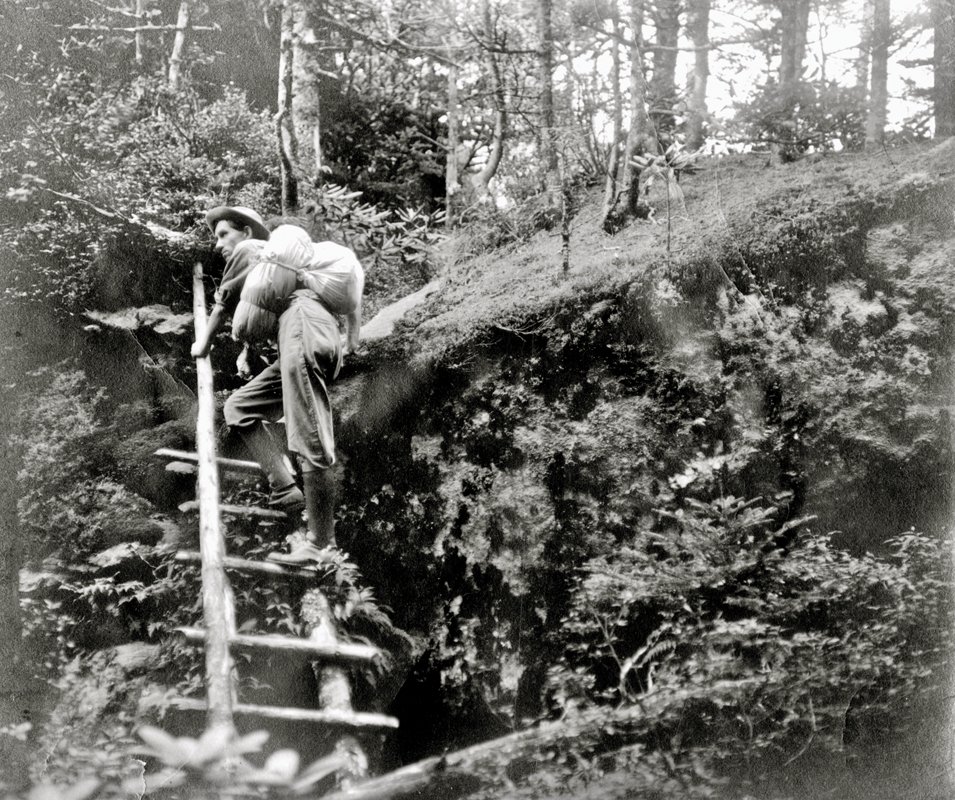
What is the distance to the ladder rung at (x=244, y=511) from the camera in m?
4.39

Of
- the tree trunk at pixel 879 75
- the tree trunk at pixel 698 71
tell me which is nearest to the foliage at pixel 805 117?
the tree trunk at pixel 879 75

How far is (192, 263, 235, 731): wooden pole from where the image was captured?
10.7 ft

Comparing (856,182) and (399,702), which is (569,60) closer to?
(856,182)

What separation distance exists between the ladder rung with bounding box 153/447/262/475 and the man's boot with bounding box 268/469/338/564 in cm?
53

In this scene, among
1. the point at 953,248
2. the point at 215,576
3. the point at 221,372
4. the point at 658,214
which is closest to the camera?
the point at 215,576

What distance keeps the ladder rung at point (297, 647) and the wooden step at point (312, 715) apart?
0.87ft

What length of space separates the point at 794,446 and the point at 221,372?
11.1 feet

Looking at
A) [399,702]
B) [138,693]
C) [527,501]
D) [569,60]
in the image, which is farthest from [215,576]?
[569,60]

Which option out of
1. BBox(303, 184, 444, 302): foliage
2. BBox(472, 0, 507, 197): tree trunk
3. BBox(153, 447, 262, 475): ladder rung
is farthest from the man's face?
BBox(472, 0, 507, 197): tree trunk

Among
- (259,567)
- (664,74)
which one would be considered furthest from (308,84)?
(259,567)

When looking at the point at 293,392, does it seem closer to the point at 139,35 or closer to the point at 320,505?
the point at 320,505

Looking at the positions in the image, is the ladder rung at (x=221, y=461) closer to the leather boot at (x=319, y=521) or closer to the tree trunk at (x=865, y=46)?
the leather boot at (x=319, y=521)

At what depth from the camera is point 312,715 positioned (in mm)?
3271

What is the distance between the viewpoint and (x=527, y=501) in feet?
13.9
